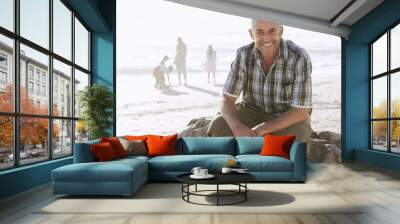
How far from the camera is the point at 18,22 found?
5.40 meters

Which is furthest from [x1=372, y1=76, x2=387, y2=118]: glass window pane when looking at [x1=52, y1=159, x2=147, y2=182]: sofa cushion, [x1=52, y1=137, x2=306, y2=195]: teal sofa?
[x1=52, y1=159, x2=147, y2=182]: sofa cushion

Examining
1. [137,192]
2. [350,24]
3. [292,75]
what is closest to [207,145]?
[137,192]

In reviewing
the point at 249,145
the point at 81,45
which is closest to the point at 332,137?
the point at 249,145

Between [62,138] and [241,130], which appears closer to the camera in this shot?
[62,138]

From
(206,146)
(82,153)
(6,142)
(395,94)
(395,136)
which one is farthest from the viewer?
(395,94)

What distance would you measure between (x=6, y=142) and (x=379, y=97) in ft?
25.8

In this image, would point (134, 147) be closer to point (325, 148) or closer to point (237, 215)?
point (237, 215)

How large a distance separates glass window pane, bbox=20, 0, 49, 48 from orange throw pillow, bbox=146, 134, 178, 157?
2362mm

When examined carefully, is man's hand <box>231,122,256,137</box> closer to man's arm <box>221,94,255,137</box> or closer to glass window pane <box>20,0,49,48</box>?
man's arm <box>221,94,255,137</box>

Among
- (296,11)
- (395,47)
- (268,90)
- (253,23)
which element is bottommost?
(268,90)

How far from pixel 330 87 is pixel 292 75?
126 centimetres

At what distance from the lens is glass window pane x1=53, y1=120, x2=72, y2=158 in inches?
269

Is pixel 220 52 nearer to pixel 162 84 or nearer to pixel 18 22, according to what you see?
pixel 162 84

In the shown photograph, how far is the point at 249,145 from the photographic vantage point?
23.0 ft
